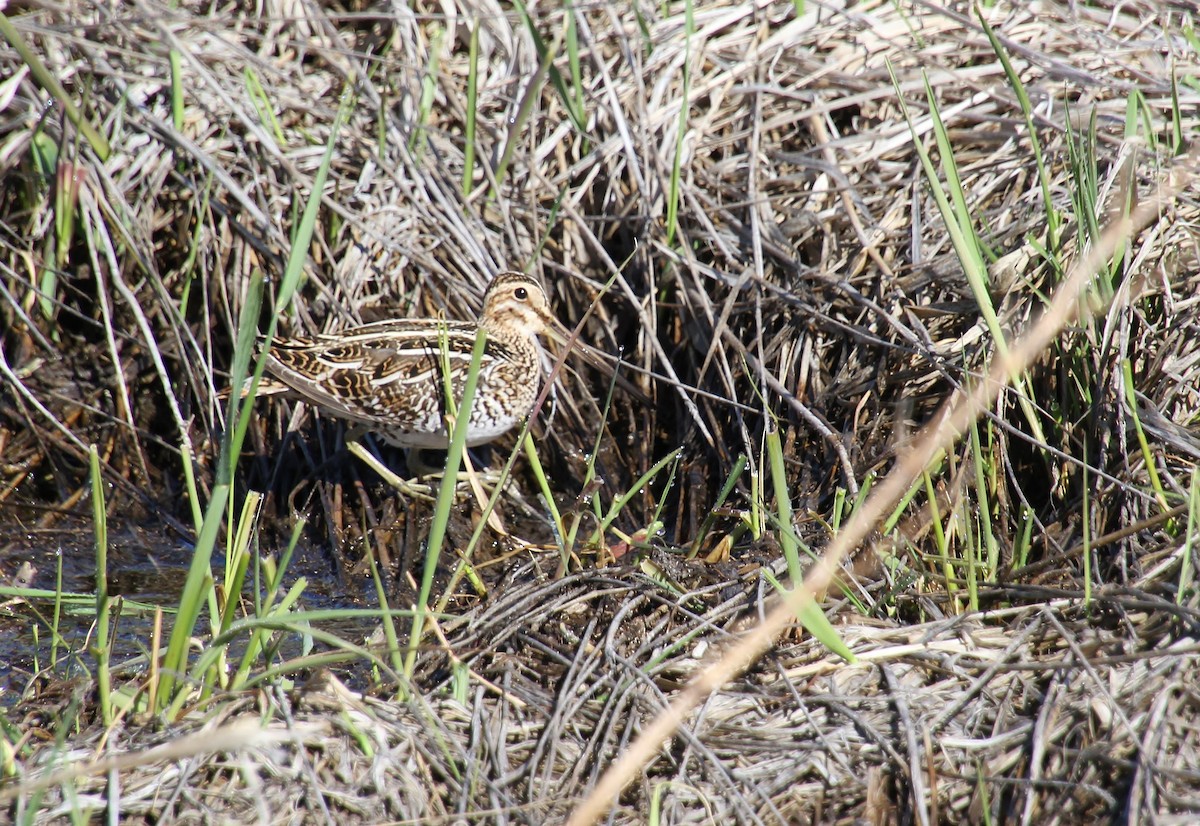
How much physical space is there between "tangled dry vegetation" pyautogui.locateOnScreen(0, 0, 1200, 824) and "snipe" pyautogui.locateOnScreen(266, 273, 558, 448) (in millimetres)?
208

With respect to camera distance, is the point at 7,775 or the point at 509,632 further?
the point at 509,632

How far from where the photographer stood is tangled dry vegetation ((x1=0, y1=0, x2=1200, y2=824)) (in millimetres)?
2348

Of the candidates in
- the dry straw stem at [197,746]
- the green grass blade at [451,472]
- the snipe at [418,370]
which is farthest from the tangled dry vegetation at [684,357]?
the green grass blade at [451,472]

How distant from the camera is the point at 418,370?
13.3ft

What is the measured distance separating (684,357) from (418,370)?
3.12 feet

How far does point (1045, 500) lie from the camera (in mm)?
3266

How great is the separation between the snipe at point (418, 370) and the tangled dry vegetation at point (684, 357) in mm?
208

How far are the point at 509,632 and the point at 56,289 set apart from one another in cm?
258

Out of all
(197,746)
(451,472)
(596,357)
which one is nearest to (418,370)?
(596,357)

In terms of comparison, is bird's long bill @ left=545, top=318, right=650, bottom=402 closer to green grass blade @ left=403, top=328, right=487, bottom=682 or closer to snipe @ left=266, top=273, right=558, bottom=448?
snipe @ left=266, top=273, right=558, bottom=448

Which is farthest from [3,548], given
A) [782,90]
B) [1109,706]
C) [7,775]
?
[1109,706]

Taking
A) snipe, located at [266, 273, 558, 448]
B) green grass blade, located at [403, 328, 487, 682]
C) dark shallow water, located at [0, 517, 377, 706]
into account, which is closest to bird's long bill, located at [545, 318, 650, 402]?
snipe, located at [266, 273, 558, 448]

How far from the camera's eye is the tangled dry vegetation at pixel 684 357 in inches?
92.4

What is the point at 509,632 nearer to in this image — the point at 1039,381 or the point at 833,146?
the point at 1039,381
